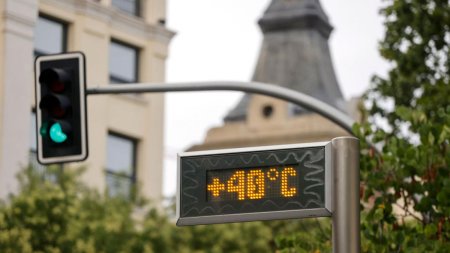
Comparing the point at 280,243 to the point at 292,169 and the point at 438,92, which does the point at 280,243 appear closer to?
the point at 438,92

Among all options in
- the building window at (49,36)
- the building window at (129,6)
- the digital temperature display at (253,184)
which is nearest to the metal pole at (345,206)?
the digital temperature display at (253,184)

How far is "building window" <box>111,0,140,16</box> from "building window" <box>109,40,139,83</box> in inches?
44.0

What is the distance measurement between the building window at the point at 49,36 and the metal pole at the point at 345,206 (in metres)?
34.2

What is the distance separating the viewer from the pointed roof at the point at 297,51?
84688 mm

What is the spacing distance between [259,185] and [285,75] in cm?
7622

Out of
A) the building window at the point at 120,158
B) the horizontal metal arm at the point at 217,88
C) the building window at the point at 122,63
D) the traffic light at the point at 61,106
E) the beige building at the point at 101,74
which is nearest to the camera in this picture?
the traffic light at the point at 61,106

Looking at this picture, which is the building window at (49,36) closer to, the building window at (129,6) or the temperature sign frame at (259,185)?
the building window at (129,6)

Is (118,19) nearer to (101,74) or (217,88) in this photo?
(101,74)

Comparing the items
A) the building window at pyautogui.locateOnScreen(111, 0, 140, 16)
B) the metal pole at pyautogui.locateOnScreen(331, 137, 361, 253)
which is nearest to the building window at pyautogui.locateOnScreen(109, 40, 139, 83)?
Result: the building window at pyautogui.locateOnScreen(111, 0, 140, 16)

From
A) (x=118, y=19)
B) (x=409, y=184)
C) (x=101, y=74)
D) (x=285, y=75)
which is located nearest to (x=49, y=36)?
(x=101, y=74)

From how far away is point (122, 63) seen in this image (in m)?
48.4

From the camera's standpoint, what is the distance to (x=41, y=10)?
147 ft

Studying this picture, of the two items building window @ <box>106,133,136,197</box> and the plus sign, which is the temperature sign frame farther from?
building window @ <box>106,133,136,197</box>

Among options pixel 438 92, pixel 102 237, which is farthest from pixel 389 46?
pixel 102 237
